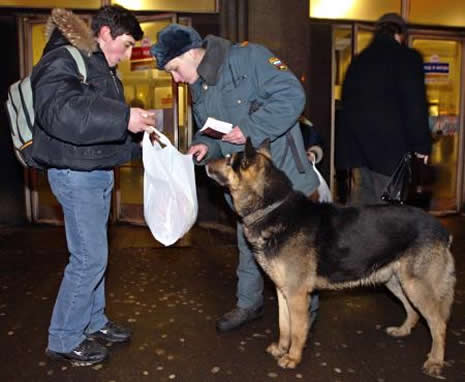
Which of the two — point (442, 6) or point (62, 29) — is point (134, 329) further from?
point (442, 6)

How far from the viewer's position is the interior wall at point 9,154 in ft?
24.8

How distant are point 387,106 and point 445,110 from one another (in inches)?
207

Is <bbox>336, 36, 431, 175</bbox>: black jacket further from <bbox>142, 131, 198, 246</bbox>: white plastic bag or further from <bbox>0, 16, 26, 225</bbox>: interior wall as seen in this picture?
<bbox>0, 16, 26, 225</bbox>: interior wall

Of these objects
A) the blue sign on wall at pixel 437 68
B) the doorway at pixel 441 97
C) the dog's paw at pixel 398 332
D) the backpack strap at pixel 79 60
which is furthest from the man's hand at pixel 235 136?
the blue sign on wall at pixel 437 68

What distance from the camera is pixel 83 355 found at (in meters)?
3.49

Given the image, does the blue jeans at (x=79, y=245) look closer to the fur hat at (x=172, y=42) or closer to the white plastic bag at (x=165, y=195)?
the white plastic bag at (x=165, y=195)

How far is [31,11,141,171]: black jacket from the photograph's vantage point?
2.87 m

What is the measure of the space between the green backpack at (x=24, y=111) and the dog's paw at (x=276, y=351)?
6.85 feet

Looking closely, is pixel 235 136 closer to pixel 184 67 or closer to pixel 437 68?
pixel 184 67

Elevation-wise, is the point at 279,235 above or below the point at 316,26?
below

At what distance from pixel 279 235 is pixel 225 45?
140 centimetres

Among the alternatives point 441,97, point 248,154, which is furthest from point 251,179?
point 441,97

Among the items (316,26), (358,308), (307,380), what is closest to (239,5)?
(316,26)

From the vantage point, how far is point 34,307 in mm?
4555
